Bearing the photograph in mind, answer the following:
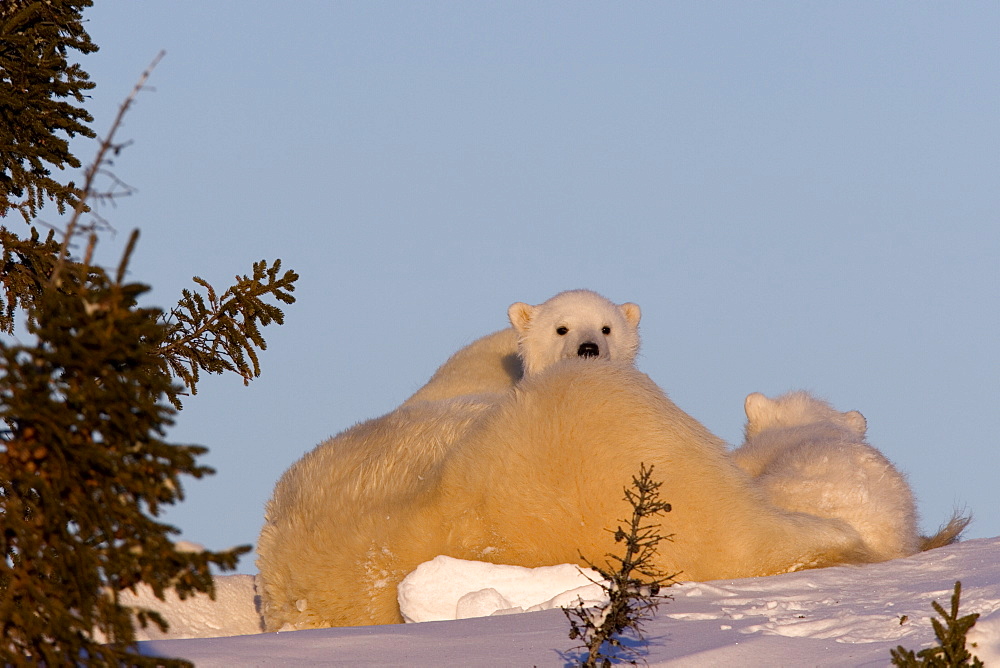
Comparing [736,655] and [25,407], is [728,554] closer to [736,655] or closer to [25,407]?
[736,655]

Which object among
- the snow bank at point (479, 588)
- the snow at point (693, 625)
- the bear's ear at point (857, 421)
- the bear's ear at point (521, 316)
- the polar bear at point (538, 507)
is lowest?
the snow at point (693, 625)

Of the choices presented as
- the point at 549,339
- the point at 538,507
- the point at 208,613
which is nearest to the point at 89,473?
the point at 538,507

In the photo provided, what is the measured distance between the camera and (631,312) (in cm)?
1145

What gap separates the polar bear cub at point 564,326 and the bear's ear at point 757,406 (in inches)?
60.1

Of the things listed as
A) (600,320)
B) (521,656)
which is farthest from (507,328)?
(521,656)

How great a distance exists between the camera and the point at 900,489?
749 cm

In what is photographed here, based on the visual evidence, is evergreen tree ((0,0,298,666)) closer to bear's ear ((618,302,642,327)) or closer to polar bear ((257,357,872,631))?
polar bear ((257,357,872,631))

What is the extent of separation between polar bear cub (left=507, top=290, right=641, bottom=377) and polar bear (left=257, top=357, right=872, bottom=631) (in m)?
4.35

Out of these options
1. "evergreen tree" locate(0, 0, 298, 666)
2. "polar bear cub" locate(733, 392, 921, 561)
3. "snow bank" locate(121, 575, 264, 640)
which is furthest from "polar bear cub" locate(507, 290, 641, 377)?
"evergreen tree" locate(0, 0, 298, 666)

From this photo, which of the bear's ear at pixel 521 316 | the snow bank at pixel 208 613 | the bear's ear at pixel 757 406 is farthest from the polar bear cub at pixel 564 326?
the snow bank at pixel 208 613

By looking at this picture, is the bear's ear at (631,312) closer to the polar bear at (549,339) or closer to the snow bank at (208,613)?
the polar bear at (549,339)

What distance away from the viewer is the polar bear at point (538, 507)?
564 centimetres

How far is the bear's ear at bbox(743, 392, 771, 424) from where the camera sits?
9.39 m

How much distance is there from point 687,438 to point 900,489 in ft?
7.86
